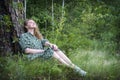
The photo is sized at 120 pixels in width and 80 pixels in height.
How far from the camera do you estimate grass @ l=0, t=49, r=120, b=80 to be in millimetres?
6395

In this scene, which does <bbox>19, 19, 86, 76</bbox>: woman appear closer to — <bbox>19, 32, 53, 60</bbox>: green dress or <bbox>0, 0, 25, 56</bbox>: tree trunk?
<bbox>19, 32, 53, 60</bbox>: green dress

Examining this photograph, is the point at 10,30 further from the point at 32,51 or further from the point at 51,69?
the point at 51,69

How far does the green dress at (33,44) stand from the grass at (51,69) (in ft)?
0.57

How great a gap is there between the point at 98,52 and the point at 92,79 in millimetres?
1928

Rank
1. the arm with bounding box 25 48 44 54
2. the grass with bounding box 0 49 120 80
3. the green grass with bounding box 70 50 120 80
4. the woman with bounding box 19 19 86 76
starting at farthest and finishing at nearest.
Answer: the arm with bounding box 25 48 44 54, the woman with bounding box 19 19 86 76, the green grass with bounding box 70 50 120 80, the grass with bounding box 0 49 120 80

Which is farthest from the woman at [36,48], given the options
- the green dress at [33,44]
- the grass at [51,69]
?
the grass at [51,69]

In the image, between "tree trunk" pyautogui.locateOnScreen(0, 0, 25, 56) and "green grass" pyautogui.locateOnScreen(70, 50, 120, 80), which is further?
"tree trunk" pyautogui.locateOnScreen(0, 0, 25, 56)

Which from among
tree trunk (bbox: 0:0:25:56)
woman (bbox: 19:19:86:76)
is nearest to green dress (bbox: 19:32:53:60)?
woman (bbox: 19:19:86:76)

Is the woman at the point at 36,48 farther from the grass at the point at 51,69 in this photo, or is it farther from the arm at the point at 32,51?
the grass at the point at 51,69

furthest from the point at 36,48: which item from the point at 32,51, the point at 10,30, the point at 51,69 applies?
the point at 51,69

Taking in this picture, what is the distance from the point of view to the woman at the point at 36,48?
719 cm

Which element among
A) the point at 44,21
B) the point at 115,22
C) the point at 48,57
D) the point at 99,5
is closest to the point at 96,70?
the point at 48,57

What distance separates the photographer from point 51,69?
666 cm

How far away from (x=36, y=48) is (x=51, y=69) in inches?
46.6
